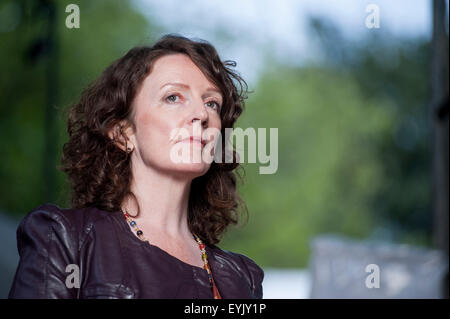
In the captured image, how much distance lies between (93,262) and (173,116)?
0.32m

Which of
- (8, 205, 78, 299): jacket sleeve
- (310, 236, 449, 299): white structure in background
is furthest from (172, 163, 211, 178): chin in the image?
(310, 236, 449, 299): white structure in background

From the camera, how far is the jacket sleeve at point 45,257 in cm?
105

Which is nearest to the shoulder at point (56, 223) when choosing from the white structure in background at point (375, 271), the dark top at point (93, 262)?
the dark top at point (93, 262)

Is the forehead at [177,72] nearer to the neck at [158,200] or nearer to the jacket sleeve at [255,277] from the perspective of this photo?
the neck at [158,200]

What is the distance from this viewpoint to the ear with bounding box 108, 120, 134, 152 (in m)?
1.29

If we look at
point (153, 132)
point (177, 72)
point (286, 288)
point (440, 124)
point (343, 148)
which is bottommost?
point (286, 288)

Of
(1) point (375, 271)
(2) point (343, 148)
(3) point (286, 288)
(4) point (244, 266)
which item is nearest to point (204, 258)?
(4) point (244, 266)

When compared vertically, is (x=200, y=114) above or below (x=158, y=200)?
above

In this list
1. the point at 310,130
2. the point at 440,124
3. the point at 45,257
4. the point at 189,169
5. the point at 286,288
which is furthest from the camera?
the point at 310,130

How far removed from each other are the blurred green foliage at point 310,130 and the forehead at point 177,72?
7.21m

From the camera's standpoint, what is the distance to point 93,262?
3.61ft

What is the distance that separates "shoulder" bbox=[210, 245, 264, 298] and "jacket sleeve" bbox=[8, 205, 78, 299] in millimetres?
347

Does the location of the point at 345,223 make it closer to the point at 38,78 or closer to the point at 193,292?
the point at 38,78

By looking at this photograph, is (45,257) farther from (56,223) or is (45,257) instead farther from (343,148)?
(343,148)
